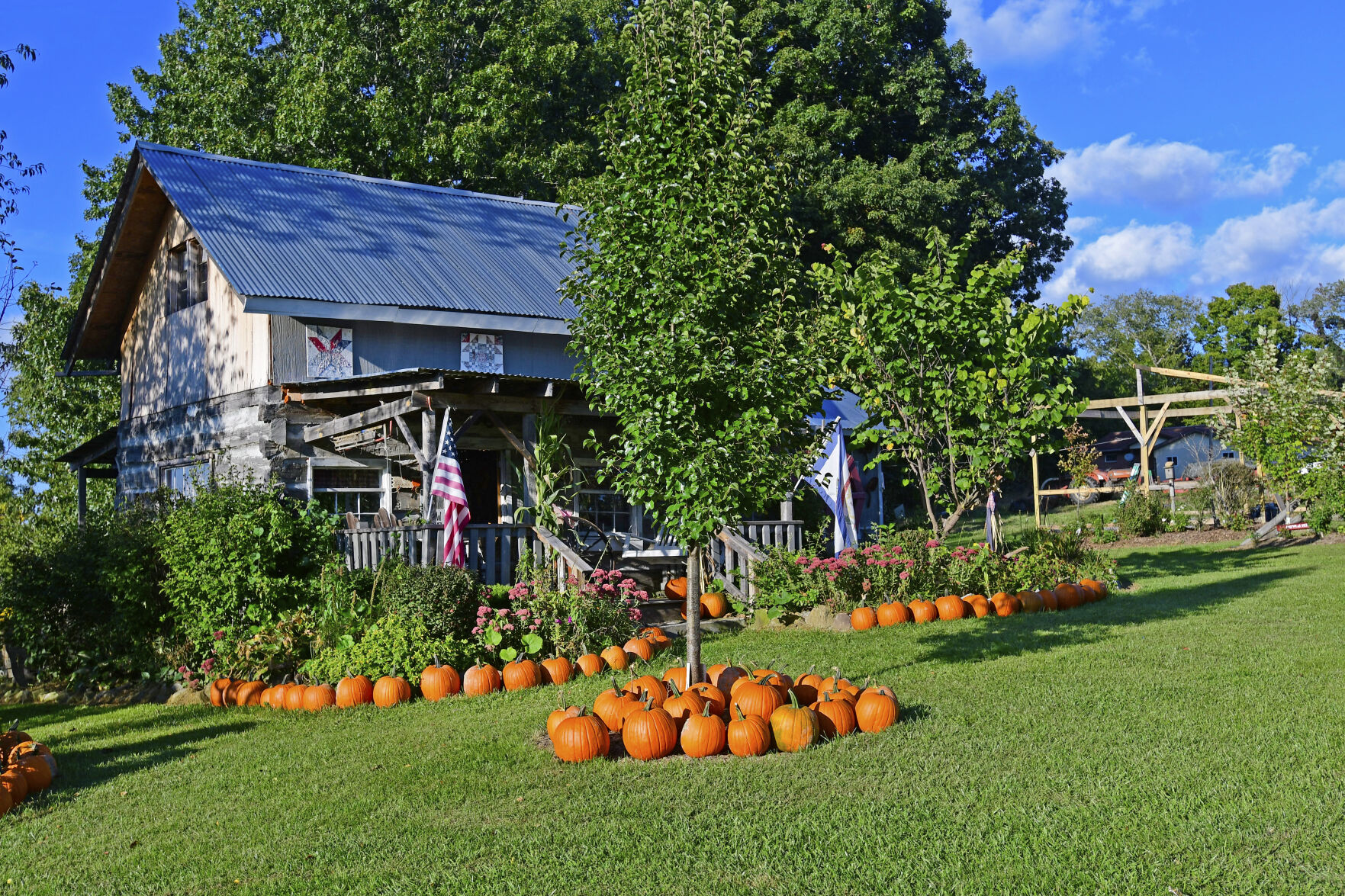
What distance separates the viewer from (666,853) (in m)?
4.27

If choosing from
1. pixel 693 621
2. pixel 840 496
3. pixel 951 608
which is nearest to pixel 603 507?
pixel 840 496

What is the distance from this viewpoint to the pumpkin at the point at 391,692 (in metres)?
8.12

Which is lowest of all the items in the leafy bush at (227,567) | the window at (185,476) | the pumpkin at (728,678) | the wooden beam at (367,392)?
the pumpkin at (728,678)

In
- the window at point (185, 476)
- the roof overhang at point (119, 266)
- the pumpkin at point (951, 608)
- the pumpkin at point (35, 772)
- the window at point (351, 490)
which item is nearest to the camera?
the pumpkin at point (35, 772)

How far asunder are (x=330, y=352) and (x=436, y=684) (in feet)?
22.2

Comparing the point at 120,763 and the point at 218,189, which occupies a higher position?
the point at 218,189

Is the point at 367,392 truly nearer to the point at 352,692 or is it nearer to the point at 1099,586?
the point at 352,692

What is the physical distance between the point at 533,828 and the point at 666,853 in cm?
77

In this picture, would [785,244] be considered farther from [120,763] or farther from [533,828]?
[120,763]

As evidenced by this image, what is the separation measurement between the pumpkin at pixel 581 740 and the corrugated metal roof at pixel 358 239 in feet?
27.8

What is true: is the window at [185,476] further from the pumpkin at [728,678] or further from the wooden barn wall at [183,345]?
the pumpkin at [728,678]

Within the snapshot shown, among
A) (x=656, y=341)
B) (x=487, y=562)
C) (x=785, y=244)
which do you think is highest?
(x=785, y=244)

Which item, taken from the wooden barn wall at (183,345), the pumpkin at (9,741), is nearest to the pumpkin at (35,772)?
the pumpkin at (9,741)

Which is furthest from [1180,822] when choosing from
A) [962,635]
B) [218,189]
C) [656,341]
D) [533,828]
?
[218,189]
